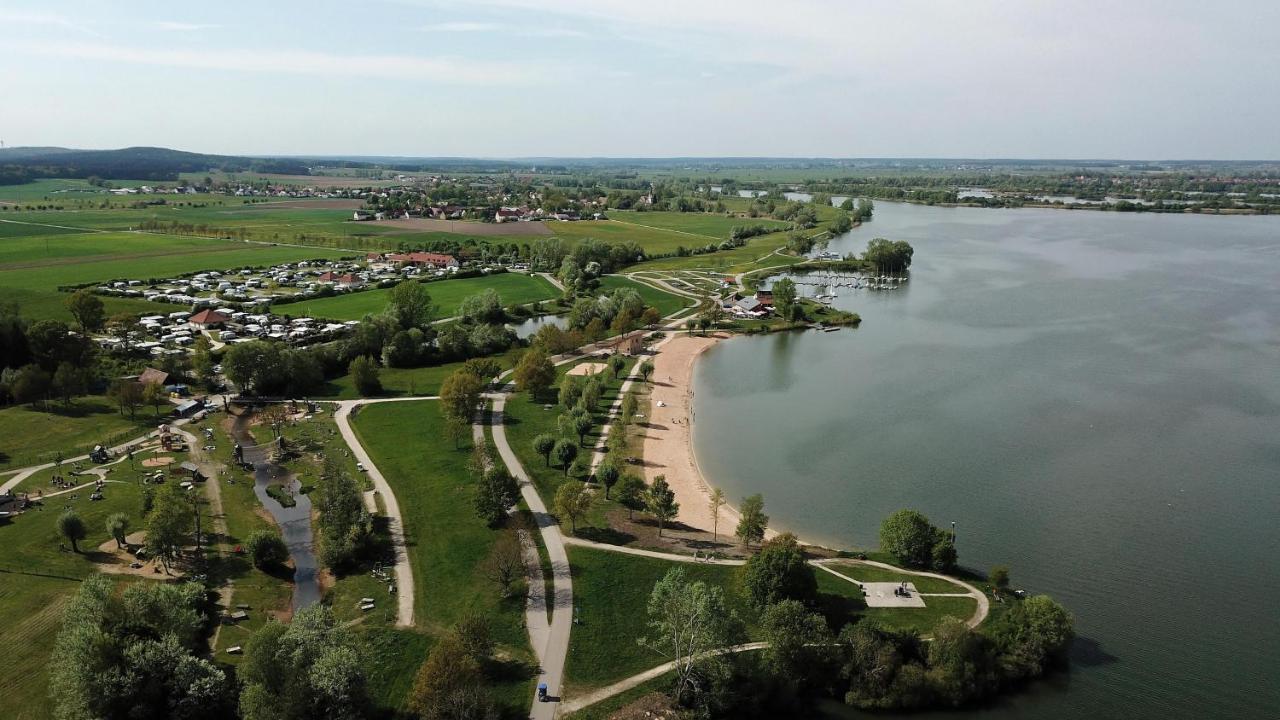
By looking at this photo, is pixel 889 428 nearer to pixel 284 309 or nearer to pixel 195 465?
pixel 195 465

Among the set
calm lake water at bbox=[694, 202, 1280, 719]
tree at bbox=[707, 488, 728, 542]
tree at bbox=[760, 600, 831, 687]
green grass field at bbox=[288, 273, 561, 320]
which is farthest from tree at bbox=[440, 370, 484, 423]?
green grass field at bbox=[288, 273, 561, 320]

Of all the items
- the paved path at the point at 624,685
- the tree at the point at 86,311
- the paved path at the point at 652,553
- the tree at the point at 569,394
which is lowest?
the paved path at the point at 624,685

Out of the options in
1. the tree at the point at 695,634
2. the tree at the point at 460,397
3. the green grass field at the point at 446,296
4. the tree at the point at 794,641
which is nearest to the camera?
the tree at the point at 695,634

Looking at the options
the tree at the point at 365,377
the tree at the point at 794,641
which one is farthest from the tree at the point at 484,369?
the tree at the point at 794,641

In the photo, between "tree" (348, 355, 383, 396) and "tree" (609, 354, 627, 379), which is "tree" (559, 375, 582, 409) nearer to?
"tree" (609, 354, 627, 379)

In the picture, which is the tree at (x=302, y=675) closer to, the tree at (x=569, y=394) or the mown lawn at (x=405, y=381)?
the tree at (x=569, y=394)

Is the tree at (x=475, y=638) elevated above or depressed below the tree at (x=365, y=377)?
below
